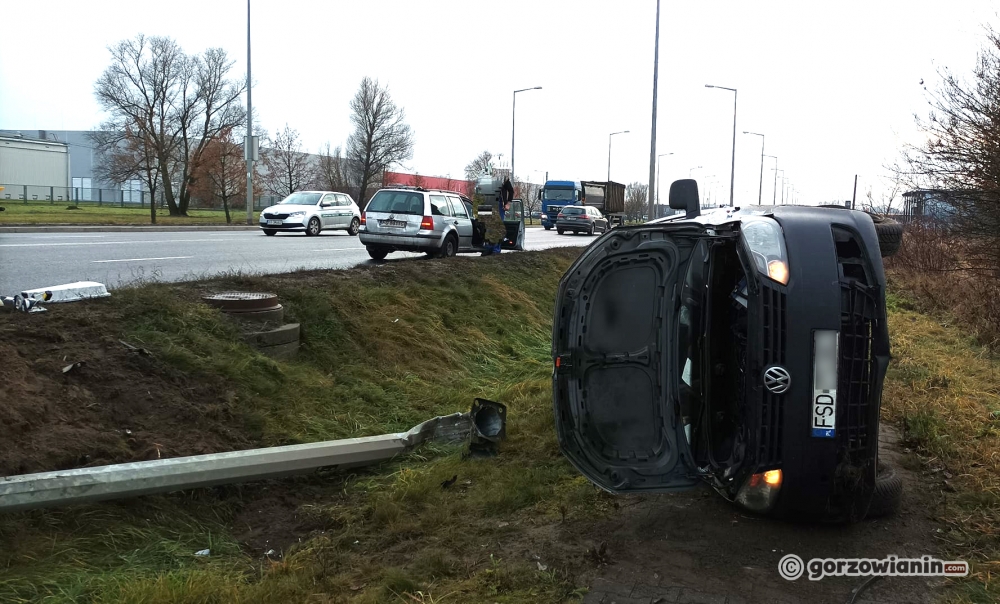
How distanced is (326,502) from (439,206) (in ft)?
40.2

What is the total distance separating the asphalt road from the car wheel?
4.79 m

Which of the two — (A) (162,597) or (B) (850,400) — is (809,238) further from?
(A) (162,597)

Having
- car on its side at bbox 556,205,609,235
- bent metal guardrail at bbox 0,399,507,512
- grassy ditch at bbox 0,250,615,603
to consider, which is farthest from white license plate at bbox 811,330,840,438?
car on its side at bbox 556,205,609,235

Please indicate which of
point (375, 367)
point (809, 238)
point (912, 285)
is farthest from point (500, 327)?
point (912, 285)

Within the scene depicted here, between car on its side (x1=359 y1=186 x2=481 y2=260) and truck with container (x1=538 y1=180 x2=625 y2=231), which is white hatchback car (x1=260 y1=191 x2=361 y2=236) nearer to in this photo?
car on its side (x1=359 y1=186 x2=481 y2=260)

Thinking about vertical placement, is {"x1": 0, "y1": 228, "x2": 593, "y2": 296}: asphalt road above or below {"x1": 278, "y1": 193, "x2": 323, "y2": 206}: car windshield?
below

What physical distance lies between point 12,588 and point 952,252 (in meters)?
13.1

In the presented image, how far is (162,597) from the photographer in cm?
363

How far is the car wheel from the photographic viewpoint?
85.9 feet

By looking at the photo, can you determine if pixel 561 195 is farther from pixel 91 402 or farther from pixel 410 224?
pixel 91 402

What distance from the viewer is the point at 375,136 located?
219 feet

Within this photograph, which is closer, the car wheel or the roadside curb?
the roadside curb

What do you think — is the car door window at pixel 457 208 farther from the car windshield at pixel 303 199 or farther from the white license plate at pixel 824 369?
the white license plate at pixel 824 369

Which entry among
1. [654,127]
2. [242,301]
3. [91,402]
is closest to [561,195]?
[654,127]
